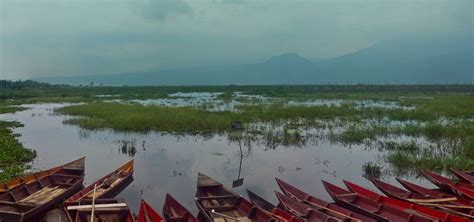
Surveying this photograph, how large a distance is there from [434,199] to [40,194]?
1108 centimetres

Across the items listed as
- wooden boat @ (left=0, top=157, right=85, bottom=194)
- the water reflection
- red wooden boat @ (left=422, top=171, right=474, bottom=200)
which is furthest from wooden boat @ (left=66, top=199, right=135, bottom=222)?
red wooden boat @ (left=422, top=171, right=474, bottom=200)

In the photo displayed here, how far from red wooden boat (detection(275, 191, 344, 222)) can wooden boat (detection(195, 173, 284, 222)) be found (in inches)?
32.9

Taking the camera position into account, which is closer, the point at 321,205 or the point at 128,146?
the point at 321,205

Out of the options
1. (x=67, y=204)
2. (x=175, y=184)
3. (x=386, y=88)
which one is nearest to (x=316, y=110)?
(x=175, y=184)

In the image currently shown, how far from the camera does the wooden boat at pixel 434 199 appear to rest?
29.7 ft

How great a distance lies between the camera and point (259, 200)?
10219mm

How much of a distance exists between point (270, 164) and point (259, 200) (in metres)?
5.48

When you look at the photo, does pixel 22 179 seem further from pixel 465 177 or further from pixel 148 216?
pixel 465 177

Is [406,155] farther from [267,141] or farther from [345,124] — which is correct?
[345,124]

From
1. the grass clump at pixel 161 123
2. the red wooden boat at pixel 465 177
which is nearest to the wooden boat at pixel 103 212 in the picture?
the red wooden boat at pixel 465 177

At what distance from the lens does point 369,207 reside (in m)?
9.76

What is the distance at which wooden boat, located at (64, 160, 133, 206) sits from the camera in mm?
10368

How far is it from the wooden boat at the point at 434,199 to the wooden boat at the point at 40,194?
30.6ft

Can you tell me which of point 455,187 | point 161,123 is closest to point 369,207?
point 455,187
